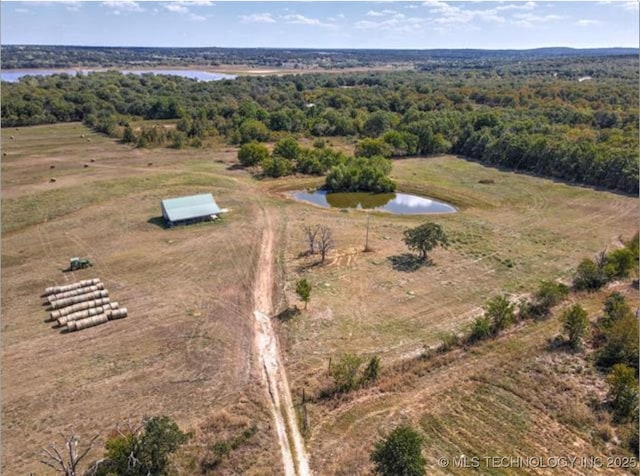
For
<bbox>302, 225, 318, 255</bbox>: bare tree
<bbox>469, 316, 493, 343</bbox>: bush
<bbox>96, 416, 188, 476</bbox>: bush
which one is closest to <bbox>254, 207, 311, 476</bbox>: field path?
<bbox>302, 225, 318, 255</bbox>: bare tree

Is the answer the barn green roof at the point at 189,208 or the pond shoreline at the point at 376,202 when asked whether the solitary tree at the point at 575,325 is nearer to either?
the pond shoreline at the point at 376,202

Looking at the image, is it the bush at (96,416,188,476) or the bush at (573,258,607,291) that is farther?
the bush at (573,258,607,291)

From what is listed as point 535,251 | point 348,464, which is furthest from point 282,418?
point 535,251

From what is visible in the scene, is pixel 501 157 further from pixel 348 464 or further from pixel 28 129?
pixel 28 129

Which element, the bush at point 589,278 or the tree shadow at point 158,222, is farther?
the tree shadow at point 158,222

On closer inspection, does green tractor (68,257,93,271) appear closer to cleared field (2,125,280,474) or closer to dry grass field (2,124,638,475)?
cleared field (2,125,280,474)

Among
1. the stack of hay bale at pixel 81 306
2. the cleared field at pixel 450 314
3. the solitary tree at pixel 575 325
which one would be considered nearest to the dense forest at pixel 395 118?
the cleared field at pixel 450 314

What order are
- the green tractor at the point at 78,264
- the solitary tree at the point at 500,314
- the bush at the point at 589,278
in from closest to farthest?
the solitary tree at the point at 500,314 < the bush at the point at 589,278 < the green tractor at the point at 78,264

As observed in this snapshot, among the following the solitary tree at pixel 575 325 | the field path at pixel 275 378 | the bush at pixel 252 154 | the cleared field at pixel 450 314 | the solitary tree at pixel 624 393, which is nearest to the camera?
the field path at pixel 275 378
